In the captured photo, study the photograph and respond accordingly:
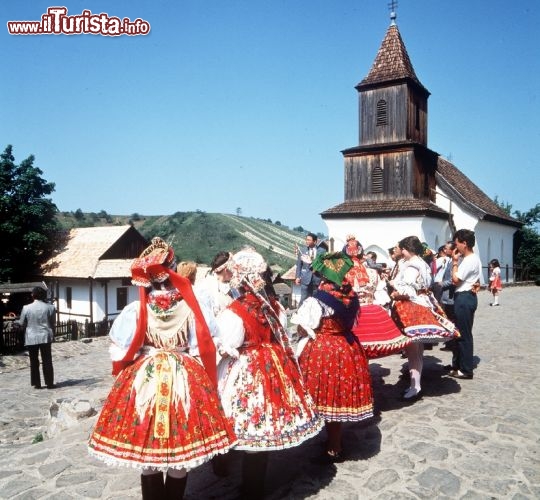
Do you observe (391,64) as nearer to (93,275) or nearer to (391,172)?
(391,172)

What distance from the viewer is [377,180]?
25734mm

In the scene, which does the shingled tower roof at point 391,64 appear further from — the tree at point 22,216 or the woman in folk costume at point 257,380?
the woman in folk costume at point 257,380

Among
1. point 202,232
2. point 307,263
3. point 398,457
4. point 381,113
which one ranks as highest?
point 381,113

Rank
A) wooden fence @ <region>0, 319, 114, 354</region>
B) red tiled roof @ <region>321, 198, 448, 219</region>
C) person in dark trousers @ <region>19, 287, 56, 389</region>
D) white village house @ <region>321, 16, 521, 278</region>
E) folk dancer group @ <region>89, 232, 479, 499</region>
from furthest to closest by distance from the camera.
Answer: white village house @ <region>321, 16, 521, 278</region> → red tiled roof @ <region>321, 198, 448, 219</region> → wooden fence @ <region>0, 319, 114, 354</region> → person in dark trousers @ <region>19, 287, 56, 389</region> → folk dancer group @ <region>89, 232, 479, 499</region>

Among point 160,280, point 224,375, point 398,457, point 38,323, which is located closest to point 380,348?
point 398,457

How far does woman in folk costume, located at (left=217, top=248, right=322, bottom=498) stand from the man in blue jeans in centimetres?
355

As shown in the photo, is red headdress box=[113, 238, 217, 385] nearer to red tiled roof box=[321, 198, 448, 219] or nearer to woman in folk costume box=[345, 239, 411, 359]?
woman in folk costume box=[345, 239, 411, 359]

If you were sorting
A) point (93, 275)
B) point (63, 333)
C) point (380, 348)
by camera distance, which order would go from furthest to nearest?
point (93, 275) → point (63, 333) → point (380, 348)

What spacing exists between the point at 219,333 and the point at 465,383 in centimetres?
445

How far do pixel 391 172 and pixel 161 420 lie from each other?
79.6ft

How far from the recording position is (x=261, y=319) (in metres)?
3.53

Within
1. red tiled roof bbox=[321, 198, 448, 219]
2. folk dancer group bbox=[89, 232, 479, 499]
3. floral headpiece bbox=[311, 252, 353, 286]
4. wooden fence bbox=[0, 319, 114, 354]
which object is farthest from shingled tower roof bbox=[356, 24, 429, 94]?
folk dancer group bbox=[89, 232, 479, 499]

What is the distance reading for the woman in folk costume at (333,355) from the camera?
3.92 m

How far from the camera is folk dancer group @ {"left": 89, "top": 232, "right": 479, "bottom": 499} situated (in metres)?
2.85
